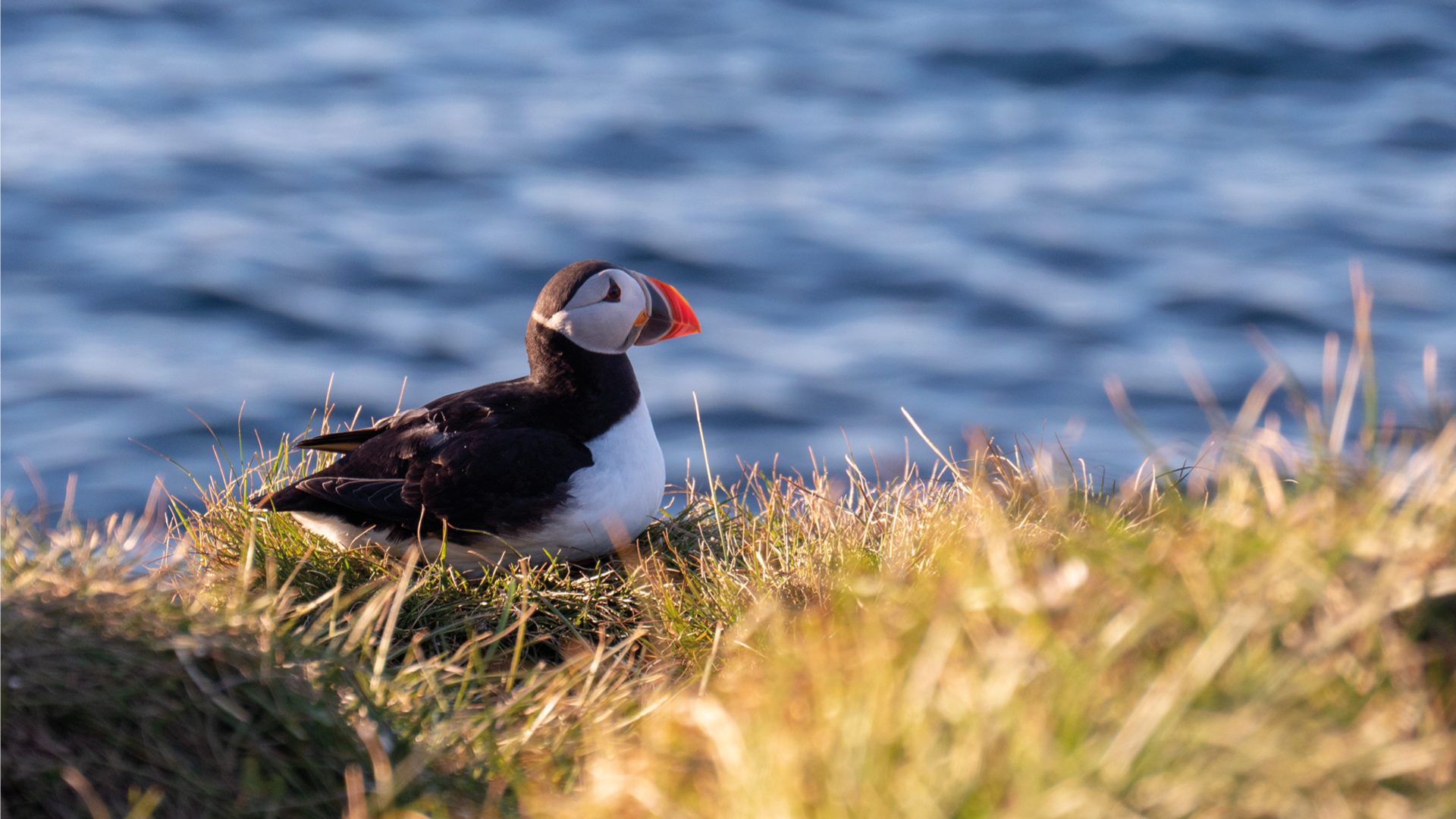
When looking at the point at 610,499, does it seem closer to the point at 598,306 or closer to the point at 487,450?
the point at 487,450

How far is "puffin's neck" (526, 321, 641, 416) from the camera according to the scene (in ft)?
15.9

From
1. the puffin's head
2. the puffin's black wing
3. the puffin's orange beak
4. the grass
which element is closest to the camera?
the grass

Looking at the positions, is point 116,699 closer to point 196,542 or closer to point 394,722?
point 394,722

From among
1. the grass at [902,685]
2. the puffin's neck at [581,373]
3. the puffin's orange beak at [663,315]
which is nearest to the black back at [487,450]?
the puffin's neck at [581,373]

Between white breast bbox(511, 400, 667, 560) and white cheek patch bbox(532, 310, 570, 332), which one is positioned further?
white cheek patch bbox(532, 310, 570, 332)

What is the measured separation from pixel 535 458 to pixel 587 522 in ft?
0.94

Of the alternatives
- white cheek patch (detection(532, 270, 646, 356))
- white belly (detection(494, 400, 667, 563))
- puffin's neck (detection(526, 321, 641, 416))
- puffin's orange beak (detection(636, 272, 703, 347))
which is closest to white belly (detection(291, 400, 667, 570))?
white belly (detection(494, 400, 667, 563))

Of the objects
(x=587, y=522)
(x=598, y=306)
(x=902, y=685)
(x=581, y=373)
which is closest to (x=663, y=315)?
(x=598, y=306)

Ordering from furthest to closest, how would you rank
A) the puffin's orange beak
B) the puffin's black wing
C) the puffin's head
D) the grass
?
the puffin's orange beak, the puffin's head, the puffin's black wing, the grass

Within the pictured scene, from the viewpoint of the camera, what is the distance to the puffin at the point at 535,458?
4.46 m

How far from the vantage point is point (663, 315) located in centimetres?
504

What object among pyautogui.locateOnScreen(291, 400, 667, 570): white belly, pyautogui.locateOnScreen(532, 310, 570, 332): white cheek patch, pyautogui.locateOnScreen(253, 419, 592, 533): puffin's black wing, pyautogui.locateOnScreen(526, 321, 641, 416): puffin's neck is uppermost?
pyautogui.locateOnScreen(532, 310, 570, 332): white cheek patch

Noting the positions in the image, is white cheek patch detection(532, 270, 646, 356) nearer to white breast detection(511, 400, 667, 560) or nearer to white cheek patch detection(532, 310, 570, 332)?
white cheek patch detection(532, 310, 570, 332)

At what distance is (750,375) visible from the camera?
11.2 metres
